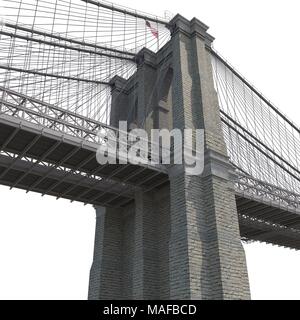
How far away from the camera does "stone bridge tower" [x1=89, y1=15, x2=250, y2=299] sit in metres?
14.9

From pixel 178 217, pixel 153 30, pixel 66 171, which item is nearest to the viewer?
pixel 178 217

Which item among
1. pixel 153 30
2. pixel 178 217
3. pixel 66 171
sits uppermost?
pixel 153 30

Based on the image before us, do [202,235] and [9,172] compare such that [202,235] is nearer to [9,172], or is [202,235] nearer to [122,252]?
[122,252]

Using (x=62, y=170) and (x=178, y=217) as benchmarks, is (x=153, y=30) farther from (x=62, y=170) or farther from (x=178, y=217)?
(x=178, y=217)

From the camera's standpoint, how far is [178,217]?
16.0 metres

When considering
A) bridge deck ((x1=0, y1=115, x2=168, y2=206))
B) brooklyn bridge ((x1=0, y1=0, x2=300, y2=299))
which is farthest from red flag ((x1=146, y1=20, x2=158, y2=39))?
bridge deck ((x1=0, y1=115, x2=168, y2=206))

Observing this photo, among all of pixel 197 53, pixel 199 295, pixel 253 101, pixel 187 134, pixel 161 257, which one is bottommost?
pixel 199 295

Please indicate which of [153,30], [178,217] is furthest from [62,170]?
[153,30]

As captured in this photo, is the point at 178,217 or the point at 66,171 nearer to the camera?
the point at 178,217

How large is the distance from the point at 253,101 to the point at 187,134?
12.4m

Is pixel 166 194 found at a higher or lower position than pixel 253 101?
lower

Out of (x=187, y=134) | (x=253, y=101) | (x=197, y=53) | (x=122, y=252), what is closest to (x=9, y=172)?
(x=122, y=252)

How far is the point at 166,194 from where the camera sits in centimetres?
1855

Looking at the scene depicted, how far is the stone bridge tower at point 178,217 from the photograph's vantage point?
48.9 feet
